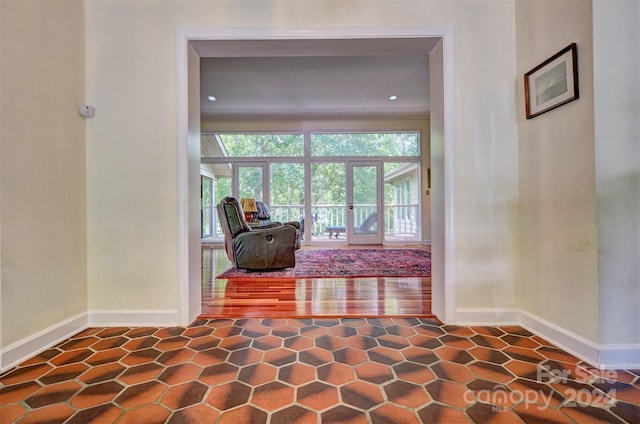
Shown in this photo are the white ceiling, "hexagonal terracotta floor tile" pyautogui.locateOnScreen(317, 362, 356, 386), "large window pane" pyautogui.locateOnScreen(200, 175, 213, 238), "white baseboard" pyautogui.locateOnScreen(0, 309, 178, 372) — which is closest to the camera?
"hexagonal terracotta floor tile" pyautogui.locateOnScreen(317, 362, 356, 386)

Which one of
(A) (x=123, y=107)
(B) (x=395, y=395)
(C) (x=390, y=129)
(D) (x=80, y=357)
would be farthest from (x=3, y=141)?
(C) (x=390, y=129)

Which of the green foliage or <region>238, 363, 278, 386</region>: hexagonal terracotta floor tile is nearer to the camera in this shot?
<region>238, 363, 278, 386</region>: hexagonal terracotta floor tile

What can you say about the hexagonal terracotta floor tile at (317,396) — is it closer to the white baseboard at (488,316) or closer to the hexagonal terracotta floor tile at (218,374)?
the hexagonal terracotta floor tile at (218,374)

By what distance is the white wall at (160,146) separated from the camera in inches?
72.2

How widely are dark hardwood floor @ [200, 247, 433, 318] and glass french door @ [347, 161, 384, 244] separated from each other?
3056mm

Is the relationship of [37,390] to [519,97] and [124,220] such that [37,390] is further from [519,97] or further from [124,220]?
[519,97]

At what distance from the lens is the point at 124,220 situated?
6.07 feet

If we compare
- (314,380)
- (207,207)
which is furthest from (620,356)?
(207,207)

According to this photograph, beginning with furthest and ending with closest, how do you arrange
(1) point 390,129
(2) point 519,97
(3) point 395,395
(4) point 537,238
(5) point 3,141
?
(1) point 390,129, (2) point 519,97, (4) point 537,238, (5) point 3,141, (3) point 395,395

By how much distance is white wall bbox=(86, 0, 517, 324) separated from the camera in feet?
6.02

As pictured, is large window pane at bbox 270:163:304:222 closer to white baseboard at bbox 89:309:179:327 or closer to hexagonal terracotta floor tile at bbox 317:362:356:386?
white baseboard at bbox 89:309:179:327

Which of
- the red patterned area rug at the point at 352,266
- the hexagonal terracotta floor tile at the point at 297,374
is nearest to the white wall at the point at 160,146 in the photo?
the hexagonal terracotta floor tile at the point at 297,374

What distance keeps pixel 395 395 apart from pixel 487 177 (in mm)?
1478

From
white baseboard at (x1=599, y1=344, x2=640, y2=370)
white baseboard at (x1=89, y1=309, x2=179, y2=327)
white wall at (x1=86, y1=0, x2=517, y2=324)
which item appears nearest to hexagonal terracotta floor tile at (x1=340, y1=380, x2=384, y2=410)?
white wall at (x1=86, y1=0, x2=517, y2=324)
